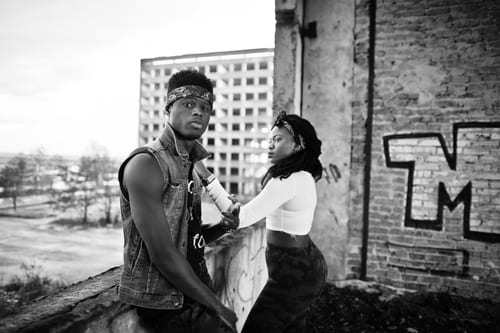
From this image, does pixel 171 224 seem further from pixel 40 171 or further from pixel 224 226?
pixel 40 171

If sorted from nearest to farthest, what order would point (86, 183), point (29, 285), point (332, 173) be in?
point (332, 173), point (29, 285), point (86, 183)

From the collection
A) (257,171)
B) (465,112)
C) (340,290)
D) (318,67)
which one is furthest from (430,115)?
(257,171)

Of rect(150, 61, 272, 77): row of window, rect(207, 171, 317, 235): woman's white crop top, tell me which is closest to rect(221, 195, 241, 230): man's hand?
rect(207, 171, 317, 235): woman's white crop top

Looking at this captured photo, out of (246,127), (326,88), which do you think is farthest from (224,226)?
(246,127)

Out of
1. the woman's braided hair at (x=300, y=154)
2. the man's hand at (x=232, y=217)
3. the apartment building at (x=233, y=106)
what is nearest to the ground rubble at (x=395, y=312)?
the woman's braided hair at (x=300, y=154)

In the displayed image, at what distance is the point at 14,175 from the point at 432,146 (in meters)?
41.2

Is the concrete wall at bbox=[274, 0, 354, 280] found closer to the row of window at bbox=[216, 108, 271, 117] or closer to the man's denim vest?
the man's denim vest

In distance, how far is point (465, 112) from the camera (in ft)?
12.9

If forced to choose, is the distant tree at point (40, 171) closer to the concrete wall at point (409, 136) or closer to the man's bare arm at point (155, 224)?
the concrete wall at point (409, 136)

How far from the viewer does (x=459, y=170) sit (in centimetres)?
396

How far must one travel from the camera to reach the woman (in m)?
2.10

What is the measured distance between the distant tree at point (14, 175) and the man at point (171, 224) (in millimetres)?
41005

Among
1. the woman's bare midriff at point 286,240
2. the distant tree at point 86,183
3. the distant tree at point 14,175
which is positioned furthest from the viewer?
the distant tree at point 86,183

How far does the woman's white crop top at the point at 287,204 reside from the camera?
2.09 metres
